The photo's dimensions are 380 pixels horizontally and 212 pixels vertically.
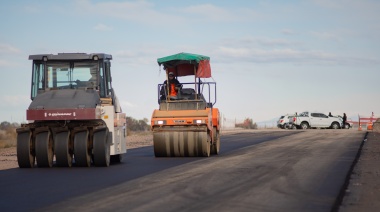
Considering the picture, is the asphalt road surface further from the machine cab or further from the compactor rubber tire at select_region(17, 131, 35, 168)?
the machine cab

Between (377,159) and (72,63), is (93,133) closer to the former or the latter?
(72,63)

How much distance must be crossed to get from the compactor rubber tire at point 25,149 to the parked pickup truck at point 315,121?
51789 millimetres

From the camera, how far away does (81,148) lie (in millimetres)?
19344

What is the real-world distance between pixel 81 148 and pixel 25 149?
1.64 m

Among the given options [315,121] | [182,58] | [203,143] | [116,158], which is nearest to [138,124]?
[315,121]

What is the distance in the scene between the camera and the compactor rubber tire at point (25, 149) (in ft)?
63.8

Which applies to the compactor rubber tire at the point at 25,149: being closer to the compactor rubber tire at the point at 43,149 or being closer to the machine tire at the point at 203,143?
the compactor rubber tire at the point at 43,149

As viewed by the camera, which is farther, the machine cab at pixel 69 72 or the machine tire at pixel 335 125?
the machine tire at pixel 335 125

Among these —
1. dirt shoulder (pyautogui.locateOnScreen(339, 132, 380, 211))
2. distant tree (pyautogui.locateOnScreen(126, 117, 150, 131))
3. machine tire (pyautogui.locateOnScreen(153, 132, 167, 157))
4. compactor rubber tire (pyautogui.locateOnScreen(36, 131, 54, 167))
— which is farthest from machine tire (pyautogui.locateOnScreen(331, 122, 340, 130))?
compactor rubber tire (pyautogui.locateOnScreen(36, 131, 54, 167))

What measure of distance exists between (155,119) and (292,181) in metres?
10.4

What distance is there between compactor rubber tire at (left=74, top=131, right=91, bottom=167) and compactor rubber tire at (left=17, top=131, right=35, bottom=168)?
1348 millimetres

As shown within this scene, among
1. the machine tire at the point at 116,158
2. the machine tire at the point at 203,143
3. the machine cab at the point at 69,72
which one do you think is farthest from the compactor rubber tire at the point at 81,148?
the machine tire at the point at 203,143

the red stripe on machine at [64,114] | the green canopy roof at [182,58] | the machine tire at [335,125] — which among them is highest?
the green canopy roof at [182,58]

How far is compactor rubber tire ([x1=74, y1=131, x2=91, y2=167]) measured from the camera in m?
19.3
